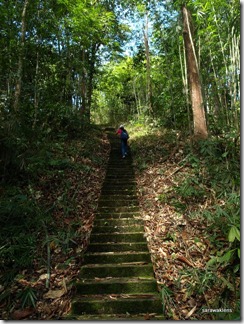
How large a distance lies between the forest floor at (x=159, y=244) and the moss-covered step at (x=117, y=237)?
152 mm

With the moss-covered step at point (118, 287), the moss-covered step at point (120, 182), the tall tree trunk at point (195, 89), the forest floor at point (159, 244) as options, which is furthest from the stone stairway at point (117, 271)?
the tall tree trunk at point (195, 89)

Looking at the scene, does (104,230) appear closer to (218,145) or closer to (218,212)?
(218,212)

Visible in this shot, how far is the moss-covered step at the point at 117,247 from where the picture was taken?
4.30 m

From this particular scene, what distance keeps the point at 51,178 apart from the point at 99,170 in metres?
2.01

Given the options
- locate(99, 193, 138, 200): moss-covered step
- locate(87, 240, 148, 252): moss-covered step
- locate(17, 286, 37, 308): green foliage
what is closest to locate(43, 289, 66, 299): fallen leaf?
locate(17, 286, 37, 308): green foliage

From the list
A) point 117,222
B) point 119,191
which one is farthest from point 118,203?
point 117,222

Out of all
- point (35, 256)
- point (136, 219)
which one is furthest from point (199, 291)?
point (35, 256)

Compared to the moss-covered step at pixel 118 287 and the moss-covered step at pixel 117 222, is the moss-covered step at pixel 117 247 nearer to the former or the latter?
the moss-covered step at pixel 117 222

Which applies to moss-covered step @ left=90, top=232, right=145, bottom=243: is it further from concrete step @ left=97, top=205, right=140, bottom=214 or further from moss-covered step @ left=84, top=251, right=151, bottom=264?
concrete step @ left=97, top=205, right=140, bottom=214

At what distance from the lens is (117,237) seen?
4582 millimetres

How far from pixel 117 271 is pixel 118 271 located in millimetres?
16

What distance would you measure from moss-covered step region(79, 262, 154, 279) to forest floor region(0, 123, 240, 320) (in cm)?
16

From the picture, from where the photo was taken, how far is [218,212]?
429cm

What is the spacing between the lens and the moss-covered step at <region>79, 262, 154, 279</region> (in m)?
3.74
